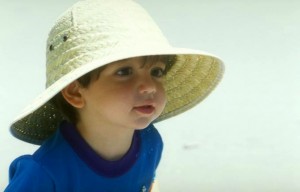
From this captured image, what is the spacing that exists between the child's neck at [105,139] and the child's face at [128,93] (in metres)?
0.04

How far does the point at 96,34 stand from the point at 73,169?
0.17 meters

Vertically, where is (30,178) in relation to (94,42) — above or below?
below

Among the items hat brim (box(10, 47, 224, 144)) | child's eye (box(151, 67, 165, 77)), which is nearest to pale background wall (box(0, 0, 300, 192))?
hat brim (box(10, 47, 224, 144))

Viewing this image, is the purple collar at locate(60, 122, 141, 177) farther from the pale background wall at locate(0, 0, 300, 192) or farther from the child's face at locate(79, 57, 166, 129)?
the pale background wall at locate(0, 0, 300, 192)

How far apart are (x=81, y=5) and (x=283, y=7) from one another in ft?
1.62

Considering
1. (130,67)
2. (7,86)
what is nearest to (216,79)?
(130,67)

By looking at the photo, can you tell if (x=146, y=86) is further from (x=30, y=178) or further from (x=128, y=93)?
(x=30, y=178)

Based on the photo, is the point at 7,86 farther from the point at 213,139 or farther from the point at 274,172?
the point at 274,172

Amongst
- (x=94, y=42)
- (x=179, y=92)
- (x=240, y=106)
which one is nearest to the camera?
(x=94, y=42)

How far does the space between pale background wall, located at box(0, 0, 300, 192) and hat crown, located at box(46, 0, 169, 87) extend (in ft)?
1.11

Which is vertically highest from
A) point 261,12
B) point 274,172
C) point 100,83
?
point 100,83

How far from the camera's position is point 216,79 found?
0.65m

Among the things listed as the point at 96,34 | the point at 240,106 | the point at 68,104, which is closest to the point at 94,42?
the point at 96,34

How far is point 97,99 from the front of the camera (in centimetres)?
54
